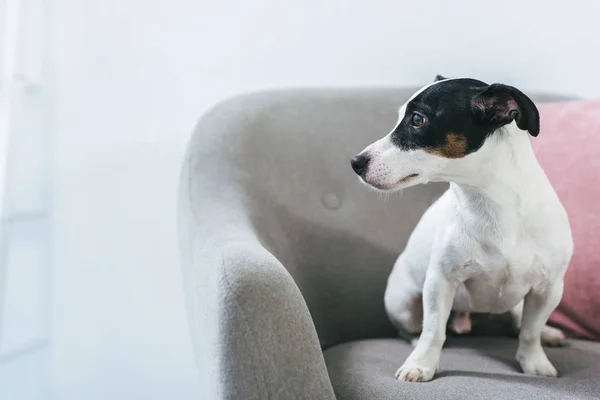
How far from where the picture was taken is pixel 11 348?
5.68 feet

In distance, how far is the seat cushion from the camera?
104 cm

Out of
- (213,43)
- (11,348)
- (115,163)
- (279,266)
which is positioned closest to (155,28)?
(213,43)

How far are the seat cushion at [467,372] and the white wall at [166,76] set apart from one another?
722mm

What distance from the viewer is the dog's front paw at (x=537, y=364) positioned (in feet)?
3.87

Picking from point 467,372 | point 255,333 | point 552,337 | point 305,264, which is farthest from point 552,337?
point 255,333

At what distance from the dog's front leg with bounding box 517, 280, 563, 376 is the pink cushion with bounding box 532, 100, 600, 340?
22cm

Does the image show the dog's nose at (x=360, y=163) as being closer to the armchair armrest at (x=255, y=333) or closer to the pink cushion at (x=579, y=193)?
the armchair armrest at (x=255, y=333)

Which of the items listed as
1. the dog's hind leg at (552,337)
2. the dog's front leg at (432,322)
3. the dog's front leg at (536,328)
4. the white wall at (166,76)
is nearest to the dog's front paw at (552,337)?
the dog's hind leg at (552,337)

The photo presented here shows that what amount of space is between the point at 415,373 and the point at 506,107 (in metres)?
0.47

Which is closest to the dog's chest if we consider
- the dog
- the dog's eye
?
the dog

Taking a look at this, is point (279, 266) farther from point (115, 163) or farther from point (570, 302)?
point (115, 163)

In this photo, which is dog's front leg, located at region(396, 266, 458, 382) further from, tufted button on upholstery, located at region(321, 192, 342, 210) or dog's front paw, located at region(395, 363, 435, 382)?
tufted button on upholstery, located at region(321, 192, 342, 210)

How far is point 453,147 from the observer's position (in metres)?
1.07

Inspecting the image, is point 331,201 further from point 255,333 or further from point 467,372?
point 255,333
